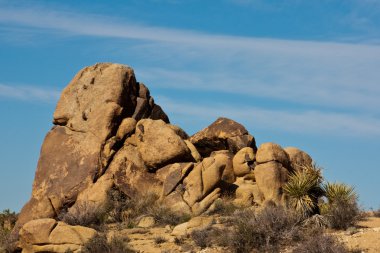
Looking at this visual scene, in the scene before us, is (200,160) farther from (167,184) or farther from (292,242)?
(292,242)

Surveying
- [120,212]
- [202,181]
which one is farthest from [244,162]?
[120,212]

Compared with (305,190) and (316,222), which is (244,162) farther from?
(316,222)

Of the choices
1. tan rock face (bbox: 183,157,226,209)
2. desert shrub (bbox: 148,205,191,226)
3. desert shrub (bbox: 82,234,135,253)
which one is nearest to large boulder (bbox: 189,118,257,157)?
tan rock face (bbox: 183,157,226,209)

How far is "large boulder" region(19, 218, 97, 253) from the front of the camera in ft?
83.0

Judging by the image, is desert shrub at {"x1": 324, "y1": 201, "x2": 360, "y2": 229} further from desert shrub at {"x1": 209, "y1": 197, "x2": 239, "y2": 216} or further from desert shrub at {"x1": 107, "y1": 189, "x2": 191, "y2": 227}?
desert shrub at {"x1": 107, "y1": 189, "x2": 191, "y2": 227}

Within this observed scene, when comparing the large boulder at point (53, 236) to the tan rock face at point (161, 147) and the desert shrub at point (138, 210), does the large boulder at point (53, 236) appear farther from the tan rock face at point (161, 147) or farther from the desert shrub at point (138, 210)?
the tan rock face at point (161, 147)

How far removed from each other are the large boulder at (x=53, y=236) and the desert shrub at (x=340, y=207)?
9.15m

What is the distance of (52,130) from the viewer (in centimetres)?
3400

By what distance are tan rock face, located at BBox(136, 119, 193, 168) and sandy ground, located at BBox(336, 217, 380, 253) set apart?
8.87 m

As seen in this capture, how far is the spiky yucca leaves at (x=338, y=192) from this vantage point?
27.8 meters

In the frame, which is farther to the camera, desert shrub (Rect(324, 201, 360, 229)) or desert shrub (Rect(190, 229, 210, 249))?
desert shrub (Rect(324, 201, 360, 229))

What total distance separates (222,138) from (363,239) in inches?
452

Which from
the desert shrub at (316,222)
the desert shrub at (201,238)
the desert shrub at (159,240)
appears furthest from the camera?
the desert shrub at (316,222)

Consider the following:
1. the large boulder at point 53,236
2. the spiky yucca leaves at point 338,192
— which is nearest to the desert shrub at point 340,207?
the spiky yucca leaves at point 338,192
